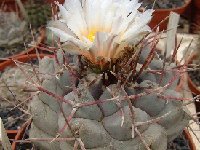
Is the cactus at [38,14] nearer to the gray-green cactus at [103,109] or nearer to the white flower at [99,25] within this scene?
the gray-green cactus at [103,109]

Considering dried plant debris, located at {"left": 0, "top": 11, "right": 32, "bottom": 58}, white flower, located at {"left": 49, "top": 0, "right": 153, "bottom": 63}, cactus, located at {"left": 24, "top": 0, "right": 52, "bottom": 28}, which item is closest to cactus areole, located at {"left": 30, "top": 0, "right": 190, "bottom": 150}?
white flower, located at {"left": 49, "top": 0, "right": 153, "bottom": 63}

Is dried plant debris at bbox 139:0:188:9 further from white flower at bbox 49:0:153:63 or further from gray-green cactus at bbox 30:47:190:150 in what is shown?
white flower at bbox 49:0:153:63

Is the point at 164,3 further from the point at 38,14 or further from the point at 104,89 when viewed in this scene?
the point at 104,89

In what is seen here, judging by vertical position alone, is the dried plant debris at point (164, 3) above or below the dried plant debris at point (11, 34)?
above

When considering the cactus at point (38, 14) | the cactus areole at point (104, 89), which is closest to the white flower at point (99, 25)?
the cactus areole at point (104, 89)

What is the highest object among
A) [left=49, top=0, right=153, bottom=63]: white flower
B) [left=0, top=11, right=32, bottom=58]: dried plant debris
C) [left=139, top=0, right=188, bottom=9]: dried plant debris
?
[left=49, top=0, right=153, bottom=63]: white flower

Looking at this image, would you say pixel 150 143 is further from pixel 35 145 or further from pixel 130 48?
pixel 35 145

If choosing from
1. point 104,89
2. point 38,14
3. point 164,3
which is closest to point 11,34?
point 38,14
